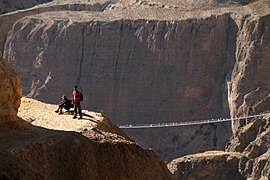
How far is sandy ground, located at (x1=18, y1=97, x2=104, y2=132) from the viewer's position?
25.0 m

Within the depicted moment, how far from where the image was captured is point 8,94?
23000 mm

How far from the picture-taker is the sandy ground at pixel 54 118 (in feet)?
81.9

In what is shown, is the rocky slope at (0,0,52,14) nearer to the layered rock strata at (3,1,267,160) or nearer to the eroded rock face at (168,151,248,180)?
the layered rock strata at (3,1,267,160)

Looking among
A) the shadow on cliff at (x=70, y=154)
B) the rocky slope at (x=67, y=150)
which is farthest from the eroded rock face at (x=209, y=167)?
the shadow on cliff at (x=70, y=154)

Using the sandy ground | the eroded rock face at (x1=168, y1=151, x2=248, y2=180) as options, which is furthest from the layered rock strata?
the sandy ground

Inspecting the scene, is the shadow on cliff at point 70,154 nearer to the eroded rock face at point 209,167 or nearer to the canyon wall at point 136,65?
the eroded rock face at point 209,167

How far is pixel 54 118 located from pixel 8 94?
3661 mm

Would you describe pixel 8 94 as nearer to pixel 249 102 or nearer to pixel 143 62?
pixel 249 102

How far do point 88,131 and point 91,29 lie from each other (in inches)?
1480

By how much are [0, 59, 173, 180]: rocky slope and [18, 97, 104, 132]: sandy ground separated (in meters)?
0.03

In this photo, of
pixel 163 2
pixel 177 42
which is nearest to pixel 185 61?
pixel 177 42

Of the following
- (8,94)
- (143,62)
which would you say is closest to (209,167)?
(143,62)

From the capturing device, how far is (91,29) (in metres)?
61.6

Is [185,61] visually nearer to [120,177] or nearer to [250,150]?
[250,150]
